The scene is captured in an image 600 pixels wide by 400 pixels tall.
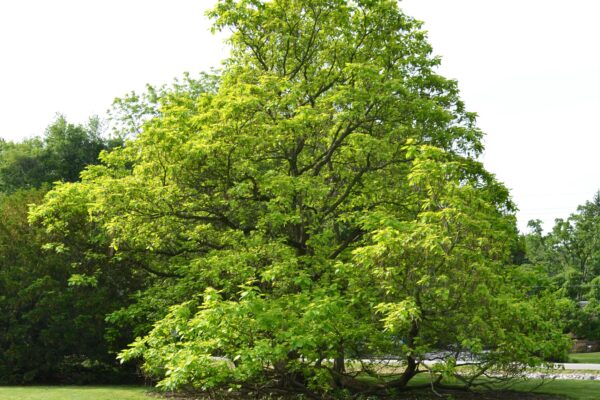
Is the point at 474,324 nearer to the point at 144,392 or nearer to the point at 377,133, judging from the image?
the point at 377,133

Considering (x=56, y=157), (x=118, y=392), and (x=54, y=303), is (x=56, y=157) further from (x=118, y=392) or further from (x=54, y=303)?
(x=118, y=392)

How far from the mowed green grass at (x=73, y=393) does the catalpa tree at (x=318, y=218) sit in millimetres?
1561

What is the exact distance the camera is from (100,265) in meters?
19.1

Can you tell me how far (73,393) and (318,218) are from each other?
25.5 feet

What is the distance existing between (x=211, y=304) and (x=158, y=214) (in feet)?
13.5

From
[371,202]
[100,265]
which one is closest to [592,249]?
[371,202]

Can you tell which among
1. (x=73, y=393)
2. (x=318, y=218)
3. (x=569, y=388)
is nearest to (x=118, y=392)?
(x=73, y=393)

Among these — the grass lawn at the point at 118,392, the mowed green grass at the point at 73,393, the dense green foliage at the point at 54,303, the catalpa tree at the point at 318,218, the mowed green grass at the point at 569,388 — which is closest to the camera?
the catalpa tree at the point at 318,218

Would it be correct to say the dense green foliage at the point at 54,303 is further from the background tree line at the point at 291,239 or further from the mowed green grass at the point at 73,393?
the mowed green grass at the point at 73,393

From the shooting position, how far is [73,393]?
16266 millimetres

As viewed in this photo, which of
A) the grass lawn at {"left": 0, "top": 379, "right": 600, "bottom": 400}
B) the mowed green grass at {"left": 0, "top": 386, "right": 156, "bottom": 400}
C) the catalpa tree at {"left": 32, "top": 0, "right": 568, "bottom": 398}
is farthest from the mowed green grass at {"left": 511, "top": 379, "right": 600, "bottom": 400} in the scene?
the mowed green grass at {"left": 0, "top": 386, "right": 156, "bottom": 400}

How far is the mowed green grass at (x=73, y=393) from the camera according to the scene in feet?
50.7

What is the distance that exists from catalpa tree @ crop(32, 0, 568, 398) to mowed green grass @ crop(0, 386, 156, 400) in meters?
1.56

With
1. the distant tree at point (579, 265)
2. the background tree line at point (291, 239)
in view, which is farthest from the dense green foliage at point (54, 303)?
the distant tree at point (579, 265)
